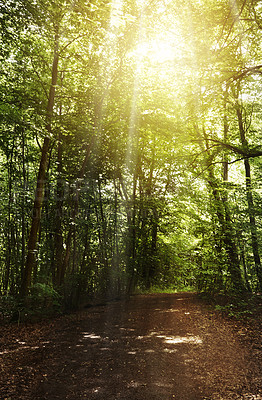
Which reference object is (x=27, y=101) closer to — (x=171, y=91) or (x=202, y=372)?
(x=171, y=91)

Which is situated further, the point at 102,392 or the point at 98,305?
the point at 98,305

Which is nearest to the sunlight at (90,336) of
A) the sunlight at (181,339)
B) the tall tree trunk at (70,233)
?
the sunlight at (181,339)

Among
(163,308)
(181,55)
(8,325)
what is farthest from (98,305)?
(181,55)

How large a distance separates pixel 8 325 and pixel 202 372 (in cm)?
666

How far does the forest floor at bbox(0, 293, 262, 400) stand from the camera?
442 centimetres

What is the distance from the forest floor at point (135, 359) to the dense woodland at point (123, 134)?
1659 mm

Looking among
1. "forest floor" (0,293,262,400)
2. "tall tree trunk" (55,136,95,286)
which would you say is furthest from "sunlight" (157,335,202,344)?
"tall tree trunk" (55,136,95,286)

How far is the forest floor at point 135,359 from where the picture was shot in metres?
4.42

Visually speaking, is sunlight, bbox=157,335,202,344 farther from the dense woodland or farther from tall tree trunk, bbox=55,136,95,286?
tall tree trunk, bbox=55,136,95,286

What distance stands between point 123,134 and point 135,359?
378 inches

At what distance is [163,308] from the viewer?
11578 mm

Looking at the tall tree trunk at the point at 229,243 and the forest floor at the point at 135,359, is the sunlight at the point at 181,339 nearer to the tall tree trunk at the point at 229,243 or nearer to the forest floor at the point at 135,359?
the forest floor at the point at 135,359

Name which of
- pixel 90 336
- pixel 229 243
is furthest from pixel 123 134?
pixel 90 336

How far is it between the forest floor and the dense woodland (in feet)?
5.44
